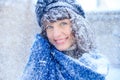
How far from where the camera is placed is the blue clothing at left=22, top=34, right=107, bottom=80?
53.7 inches

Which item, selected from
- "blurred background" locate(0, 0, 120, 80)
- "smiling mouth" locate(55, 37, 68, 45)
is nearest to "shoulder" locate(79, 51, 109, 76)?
"smiling mouth" locate(55, 37, 68, 45)

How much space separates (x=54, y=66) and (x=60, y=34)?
13 cm

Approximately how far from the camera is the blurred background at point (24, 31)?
5.87 metres

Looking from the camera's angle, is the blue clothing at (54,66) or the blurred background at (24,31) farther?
the blurred background at (24,31)

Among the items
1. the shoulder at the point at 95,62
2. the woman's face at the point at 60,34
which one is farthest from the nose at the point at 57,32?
the shoulder at the point at 95,62

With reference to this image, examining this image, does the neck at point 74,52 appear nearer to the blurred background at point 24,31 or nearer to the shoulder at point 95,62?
the shoulder at point 95,62

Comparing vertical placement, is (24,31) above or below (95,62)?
below

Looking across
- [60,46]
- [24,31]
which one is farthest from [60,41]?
[24,31]

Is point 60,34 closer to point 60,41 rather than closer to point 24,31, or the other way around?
point 60,41

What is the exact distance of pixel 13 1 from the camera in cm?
668

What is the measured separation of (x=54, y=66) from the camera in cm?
139

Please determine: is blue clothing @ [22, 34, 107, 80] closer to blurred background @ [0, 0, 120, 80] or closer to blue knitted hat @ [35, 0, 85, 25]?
blue knitted hat @ [35, 0, 85, 25]

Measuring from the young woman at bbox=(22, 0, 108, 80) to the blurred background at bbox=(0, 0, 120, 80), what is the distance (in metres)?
3.62

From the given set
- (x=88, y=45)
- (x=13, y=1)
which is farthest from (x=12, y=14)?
(x=88, y=45)
